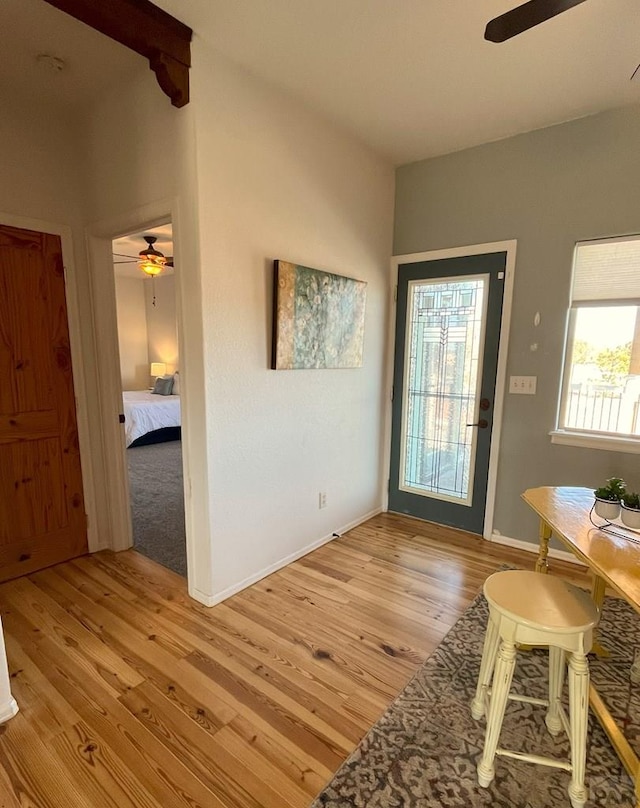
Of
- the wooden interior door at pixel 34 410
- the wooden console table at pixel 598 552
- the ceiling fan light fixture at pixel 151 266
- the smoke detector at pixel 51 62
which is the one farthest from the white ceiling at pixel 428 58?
the ceiling fan light fixture at pixel 151 266

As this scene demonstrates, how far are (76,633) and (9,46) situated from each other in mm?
2782

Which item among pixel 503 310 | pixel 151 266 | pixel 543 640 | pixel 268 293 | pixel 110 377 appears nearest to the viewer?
pixel 543 640

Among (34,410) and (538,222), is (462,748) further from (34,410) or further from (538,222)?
(538,222)

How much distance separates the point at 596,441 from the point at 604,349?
579 millimetres

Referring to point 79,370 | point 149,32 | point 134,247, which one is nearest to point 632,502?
point 149,32

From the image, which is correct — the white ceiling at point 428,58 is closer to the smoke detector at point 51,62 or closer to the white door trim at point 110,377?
the smoke detector at point 51,62

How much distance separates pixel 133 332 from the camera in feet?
26.1

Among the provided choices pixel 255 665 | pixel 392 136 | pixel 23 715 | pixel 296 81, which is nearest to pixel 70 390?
pixel 23 715

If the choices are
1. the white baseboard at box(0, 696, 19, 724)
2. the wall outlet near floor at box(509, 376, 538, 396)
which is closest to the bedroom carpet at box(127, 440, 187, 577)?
the white baseboard at box(0, 696, 19, 724)

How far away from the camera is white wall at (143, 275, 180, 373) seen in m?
7.81

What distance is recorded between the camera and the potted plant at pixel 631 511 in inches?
59.2

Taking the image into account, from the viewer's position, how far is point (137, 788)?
1341 millimetres

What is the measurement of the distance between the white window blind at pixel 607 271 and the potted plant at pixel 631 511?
151cm

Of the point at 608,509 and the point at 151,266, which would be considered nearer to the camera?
the point at 608,509
